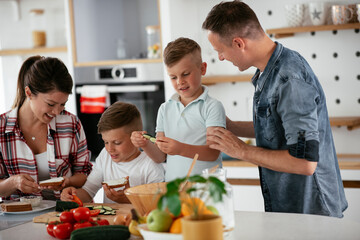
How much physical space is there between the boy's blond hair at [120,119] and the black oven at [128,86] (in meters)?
1.27

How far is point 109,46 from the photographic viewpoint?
3.80m

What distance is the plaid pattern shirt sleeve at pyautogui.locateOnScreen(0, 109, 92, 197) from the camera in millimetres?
2236

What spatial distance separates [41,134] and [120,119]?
0.41m

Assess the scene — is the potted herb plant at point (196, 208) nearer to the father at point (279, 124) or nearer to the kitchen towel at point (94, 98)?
the father at point (279, 124)

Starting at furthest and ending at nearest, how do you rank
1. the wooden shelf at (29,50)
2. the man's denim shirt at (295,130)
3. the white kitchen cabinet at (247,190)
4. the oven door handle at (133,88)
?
the wooden shelf at (29,50), the oven door handle at (133,88), the white kitchen cabinet at (247,190), the man's denim shirt at (295,130)

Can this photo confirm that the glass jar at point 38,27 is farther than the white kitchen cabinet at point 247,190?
Yes

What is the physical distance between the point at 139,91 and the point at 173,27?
55cm

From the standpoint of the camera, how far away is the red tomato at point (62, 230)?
151 centimetres

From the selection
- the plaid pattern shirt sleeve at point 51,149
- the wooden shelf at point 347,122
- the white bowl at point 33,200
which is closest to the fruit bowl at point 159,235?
the white bowl at point 33,200

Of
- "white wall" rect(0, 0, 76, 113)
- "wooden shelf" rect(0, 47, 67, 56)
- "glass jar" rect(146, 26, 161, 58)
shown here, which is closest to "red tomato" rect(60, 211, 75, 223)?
"glass jar" rect(146, 26, 161, 58)

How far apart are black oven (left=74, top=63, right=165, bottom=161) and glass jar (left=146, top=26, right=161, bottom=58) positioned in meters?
0.09

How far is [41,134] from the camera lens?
7.62ft

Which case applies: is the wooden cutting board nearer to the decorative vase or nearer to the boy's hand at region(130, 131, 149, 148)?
the boy's hand at region(130, 131, 149, 148)

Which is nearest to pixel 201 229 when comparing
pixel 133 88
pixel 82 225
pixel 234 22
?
pixel 82 225
